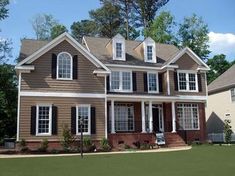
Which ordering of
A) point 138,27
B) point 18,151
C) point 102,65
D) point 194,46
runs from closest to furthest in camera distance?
point 18,151 → point 102,65 → point 194,46 → point 138,27

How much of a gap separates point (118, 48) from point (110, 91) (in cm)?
418

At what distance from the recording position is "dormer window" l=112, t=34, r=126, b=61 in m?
28.9

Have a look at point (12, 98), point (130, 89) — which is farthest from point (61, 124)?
point (12, 98)

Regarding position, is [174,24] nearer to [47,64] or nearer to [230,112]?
[230,112]

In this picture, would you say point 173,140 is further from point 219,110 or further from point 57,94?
point 219,110

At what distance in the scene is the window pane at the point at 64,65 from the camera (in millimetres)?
24277

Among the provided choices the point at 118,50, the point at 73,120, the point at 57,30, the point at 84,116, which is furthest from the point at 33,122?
Answer: the point at 57,30

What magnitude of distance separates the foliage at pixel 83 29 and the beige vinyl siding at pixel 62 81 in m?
25.6

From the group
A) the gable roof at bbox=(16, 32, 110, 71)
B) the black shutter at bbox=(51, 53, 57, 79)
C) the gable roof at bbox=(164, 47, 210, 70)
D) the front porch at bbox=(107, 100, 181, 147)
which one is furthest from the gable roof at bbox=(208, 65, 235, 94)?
the black shutter at bbox=(51, 53, 57, 79)

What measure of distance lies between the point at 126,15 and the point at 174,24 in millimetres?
7116

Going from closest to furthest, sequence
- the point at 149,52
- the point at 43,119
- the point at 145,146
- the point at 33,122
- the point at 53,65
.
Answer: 1. the point at 33,122
2. the point at 43,119
3. the point at 53,65
4. the point at 145,146
5. the point at 149,52

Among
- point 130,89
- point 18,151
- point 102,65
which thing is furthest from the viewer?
point 130,89

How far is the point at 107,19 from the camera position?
4894 cm

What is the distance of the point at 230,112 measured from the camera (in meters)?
33.4
